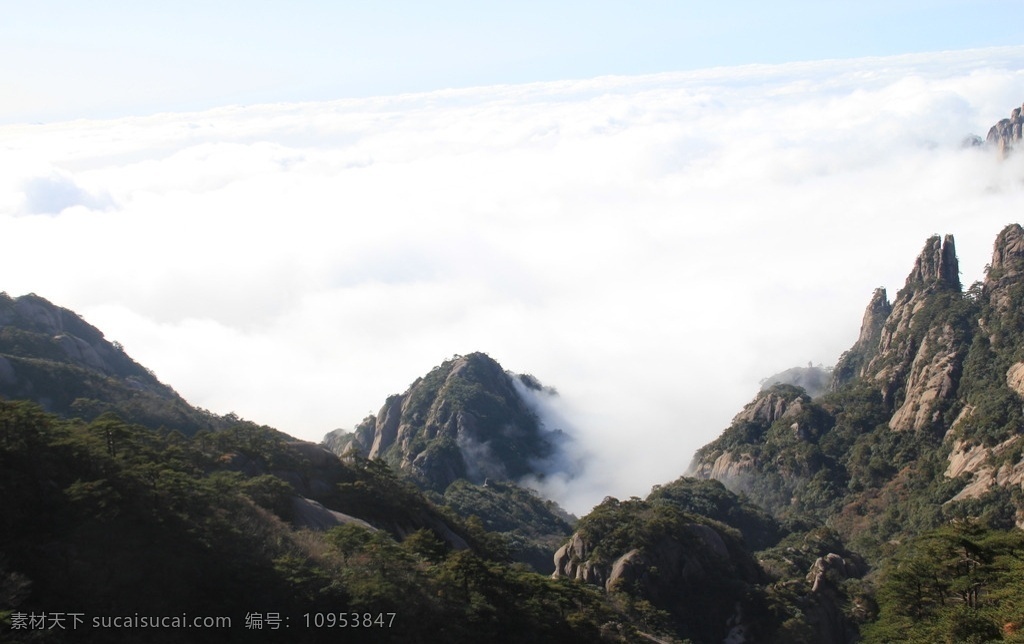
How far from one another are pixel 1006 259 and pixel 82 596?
126 meters

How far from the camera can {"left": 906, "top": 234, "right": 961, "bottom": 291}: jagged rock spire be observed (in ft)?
449

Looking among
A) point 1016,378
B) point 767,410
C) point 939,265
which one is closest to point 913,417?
point 1016,378

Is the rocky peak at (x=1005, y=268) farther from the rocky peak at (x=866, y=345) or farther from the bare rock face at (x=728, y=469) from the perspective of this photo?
the bare rock face at (x=728, y=469)

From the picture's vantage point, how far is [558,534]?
11312 cm

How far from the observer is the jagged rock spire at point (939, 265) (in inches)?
5384

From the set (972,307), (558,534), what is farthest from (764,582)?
(972,307)

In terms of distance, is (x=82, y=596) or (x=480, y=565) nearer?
(x=82, y=596)

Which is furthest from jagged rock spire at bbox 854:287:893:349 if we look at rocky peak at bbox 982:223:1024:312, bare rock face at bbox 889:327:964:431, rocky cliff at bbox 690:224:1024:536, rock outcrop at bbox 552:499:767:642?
rock outcrop at bbox 552:499:767:642

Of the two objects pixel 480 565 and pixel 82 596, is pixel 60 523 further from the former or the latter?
pixel 480 565

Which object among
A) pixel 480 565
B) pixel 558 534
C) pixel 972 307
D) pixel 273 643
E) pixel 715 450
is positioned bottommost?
pixel 273 643

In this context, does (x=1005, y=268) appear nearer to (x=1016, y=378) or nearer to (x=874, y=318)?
(x=1016, y=378)

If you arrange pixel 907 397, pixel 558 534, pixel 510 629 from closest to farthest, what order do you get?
pixel 510 629 < pixel 558 534 < pixel 907 397

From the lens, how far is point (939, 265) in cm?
13750

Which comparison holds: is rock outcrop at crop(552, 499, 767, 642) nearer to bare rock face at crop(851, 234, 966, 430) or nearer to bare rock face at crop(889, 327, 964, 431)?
bare rock face at crop(889, 327, 964, 431)
